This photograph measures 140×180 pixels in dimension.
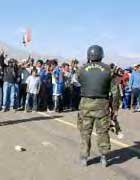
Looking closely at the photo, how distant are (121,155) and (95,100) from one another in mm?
1627

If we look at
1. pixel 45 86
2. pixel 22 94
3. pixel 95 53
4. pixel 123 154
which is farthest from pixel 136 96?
pixel 95 53

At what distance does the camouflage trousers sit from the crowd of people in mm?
9041

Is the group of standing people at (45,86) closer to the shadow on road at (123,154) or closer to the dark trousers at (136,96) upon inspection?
the dark trousers at (136,96)

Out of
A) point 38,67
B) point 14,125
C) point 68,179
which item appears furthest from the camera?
point 38,67

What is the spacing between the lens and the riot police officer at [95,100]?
998 centimetres

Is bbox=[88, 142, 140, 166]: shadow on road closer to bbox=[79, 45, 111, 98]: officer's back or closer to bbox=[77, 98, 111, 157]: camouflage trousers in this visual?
bbox=[77, 98, 111, 157]: camouflage trousers

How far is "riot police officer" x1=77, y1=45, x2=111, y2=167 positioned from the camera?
9.98m

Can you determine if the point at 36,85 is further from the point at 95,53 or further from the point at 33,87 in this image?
the point at 95,53

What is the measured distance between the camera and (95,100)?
10.1 metres

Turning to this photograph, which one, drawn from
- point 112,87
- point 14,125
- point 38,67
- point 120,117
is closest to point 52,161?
point 112,87

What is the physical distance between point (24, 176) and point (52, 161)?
1317 mm

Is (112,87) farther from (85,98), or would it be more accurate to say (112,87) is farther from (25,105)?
(25,105)

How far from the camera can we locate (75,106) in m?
21.1

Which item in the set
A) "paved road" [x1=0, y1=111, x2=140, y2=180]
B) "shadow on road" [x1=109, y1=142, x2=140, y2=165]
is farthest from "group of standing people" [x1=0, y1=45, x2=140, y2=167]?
"shadow on road" [x1=109, y1=142, x2=140, y2=165]
